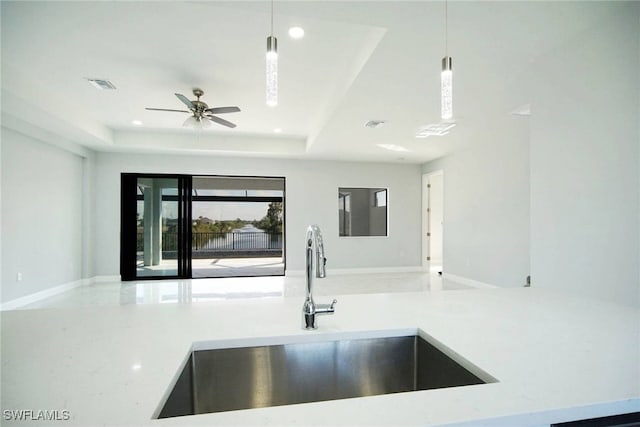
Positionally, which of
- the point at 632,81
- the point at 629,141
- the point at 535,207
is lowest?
the point at 535,207

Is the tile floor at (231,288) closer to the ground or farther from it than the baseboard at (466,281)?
closer to the ground

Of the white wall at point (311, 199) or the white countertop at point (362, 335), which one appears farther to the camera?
the white wall at point (311, 199)

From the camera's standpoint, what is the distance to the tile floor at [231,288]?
15.8 ft

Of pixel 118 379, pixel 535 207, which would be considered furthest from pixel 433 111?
pixel 118 379

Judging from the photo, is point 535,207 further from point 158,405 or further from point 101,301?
point 101,301

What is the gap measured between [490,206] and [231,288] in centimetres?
464

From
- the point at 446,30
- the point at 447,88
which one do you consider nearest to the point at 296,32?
the point at 446,30

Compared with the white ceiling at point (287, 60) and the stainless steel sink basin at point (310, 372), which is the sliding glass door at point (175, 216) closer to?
the white ceiling at point (287, 60)

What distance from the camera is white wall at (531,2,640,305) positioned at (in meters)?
1.79

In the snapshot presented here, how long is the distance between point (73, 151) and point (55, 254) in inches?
69.4

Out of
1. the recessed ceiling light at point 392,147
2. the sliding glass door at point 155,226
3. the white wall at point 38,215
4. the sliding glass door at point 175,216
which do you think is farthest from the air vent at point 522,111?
the white wall at point 38,215

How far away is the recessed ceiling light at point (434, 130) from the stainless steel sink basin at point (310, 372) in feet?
13.2

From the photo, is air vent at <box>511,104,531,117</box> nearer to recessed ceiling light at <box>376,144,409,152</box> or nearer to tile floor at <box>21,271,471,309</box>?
recessed ceiling light at <box>376,144,409,152</box>

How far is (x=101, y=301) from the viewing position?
468 centimetres
